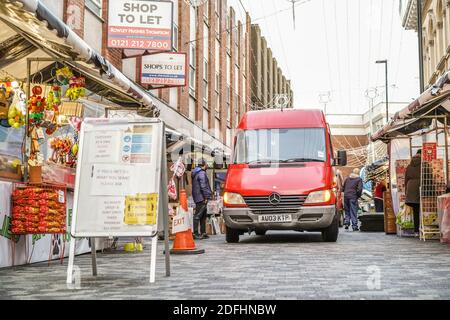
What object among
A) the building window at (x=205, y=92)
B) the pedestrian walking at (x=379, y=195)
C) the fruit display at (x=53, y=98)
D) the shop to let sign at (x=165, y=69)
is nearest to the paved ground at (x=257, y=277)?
the fruit display at (x=53, y=98)

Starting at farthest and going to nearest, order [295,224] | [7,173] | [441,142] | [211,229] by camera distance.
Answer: [211,229] < [441,142] < [295,224] < [7,173]

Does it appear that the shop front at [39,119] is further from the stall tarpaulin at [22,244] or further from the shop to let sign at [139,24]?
the shop to let sign at [139,24]

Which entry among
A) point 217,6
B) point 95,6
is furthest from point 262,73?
point 95,6

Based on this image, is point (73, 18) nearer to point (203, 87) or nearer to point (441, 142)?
point (441, 142)

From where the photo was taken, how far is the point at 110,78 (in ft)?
34.0

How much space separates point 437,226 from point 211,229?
8448 millimetres

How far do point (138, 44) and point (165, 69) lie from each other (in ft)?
11.3

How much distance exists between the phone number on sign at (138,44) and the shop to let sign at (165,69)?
2.86 m

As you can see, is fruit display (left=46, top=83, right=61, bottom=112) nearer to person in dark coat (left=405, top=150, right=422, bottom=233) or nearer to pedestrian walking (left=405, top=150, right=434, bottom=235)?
pedestrian walking (left=405, top=150, right=434, bottom=235)

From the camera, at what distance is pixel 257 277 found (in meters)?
7.27

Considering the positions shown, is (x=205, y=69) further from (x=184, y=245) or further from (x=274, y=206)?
(x=184, y=245)

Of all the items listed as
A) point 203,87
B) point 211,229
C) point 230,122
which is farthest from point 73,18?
point 230,122

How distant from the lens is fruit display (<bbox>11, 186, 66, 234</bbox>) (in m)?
8.82

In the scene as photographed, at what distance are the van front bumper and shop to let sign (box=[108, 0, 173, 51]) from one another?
186 inches
